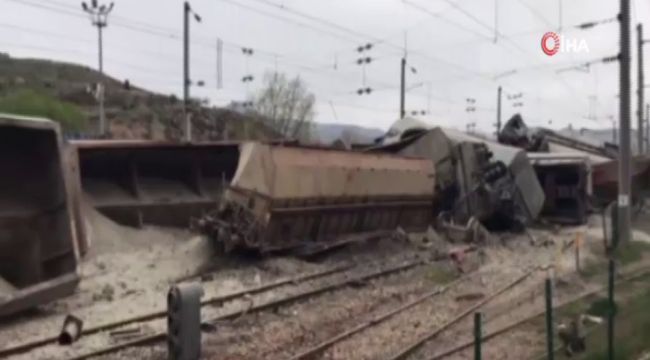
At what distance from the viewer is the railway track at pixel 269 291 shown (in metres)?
10.1

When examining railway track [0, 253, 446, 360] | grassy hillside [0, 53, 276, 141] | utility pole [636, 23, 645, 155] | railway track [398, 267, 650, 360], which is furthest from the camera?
grassy hillside [0, 53, 276, 141]

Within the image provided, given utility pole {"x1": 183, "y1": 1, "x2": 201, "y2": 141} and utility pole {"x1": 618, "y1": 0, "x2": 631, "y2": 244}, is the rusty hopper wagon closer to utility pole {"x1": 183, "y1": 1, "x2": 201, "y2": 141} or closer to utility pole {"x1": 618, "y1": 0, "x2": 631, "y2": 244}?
utility pole {"x1": 618, "y1": 0, "x2": 631, "y2": 244}

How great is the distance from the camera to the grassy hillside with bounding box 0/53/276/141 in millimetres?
65438

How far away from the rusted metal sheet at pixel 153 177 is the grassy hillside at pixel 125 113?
95.2ft

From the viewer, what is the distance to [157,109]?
7906cm

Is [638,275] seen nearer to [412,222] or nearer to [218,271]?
[412,222]

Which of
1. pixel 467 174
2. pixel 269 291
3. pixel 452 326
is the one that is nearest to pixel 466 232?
pixel 467 174

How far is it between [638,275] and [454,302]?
6020 millimetres

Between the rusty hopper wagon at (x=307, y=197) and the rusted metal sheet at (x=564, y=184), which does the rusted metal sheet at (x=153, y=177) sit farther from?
the rusted metal sheet at (x=564, y=184)

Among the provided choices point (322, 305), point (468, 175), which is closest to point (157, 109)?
point (468, 175)

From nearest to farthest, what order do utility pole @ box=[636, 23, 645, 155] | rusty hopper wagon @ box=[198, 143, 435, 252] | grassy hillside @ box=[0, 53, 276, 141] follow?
rusty hopper wagon @ box=[198, 143, 435, 252], utility pole @ box=[636, 23, 645, 155], grassy hillside @ box=[0, 53, 276, 141]

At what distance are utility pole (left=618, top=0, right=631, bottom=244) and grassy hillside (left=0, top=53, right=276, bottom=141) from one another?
31105 mm

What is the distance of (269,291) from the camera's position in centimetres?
1470

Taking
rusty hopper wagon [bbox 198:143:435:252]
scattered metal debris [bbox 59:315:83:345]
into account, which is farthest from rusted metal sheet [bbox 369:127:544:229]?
scattered metal debris [bbox 59:315:83:345]
